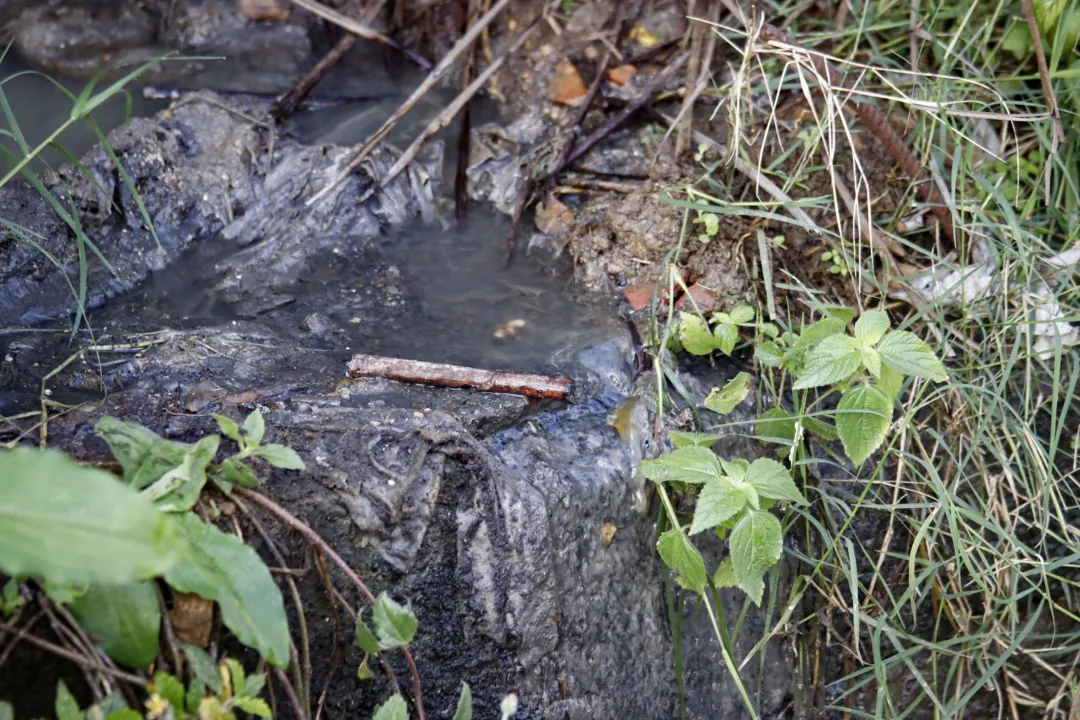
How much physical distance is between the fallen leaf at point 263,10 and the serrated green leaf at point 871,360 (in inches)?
106

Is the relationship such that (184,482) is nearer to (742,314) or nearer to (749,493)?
(749,493)

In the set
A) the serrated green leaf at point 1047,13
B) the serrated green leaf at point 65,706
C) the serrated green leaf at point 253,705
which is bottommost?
the serrated green leaf at point 253,705

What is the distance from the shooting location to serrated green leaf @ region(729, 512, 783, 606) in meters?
1.66

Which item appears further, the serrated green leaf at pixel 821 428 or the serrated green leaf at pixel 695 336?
the serrated green leaf at pixel 695 336

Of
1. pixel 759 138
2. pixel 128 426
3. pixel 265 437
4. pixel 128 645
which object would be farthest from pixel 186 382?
pixel 759 138

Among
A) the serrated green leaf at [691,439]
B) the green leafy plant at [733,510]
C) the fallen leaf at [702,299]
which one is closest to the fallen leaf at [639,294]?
the fallen leaf at [702,299]

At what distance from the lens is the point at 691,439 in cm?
185

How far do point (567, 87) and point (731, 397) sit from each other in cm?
160

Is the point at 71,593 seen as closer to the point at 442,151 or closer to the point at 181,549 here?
the point at 181,549

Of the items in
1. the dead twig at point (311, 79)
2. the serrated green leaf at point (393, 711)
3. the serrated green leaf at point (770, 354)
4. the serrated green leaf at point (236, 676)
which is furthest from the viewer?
the dead twig at point (311, 79)

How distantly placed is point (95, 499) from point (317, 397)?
793mm

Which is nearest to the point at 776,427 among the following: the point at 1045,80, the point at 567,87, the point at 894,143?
the point at 894,143

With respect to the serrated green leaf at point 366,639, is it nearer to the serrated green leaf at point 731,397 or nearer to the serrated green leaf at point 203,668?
the serrated green leaf at point 203,668

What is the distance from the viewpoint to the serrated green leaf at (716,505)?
5.33ft
